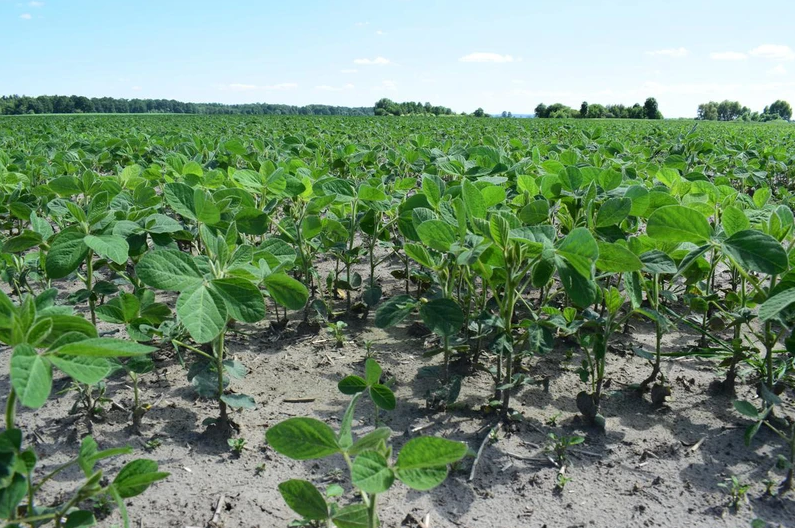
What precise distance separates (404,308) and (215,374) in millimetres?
642

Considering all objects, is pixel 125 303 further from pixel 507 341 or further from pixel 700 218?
pixel 700 218

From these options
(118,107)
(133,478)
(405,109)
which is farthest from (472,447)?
(118,107)

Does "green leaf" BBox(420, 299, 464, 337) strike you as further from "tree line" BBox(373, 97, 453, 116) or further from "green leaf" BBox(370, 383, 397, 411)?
"tree line" BBox(373, 97, 453, 116)

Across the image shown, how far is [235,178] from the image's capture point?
2469mm

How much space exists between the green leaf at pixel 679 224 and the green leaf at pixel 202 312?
1.16m

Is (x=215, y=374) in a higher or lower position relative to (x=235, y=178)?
lower

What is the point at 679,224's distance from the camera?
1640 mm

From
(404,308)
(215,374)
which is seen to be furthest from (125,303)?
(404,308)

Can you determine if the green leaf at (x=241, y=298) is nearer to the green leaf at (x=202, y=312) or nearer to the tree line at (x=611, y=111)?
the green leaf at (x=202, y=312)

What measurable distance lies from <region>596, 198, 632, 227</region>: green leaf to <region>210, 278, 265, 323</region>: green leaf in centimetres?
111

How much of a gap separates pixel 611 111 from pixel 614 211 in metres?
55.6

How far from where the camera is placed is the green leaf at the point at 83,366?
990 mm

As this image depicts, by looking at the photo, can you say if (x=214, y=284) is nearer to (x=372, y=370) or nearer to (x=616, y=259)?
(x=372, y=370)

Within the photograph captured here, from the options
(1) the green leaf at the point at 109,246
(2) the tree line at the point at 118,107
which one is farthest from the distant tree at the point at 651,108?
(1) the green leaf at the point at 109,246
